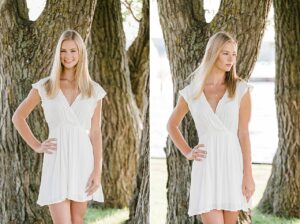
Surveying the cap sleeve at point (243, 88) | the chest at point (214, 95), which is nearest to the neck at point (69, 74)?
the chest at point (214, 95)

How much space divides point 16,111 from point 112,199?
90 cm

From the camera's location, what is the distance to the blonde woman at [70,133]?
11.1 feet

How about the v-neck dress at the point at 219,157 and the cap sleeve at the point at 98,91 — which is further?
the cap sleeve at the point at 98,91

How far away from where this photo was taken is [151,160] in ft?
12.8

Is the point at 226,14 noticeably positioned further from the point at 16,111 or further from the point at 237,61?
the point at 16,111

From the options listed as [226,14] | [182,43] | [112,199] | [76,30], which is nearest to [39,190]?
[112,199]

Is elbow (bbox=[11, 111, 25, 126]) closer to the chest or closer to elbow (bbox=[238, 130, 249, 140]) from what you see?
the chest

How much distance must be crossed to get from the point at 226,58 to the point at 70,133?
0.96 meters

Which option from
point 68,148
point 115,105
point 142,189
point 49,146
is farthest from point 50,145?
point 142,189

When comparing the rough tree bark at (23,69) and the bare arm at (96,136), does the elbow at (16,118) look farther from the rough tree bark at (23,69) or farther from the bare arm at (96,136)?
the bare arm at (96,136)

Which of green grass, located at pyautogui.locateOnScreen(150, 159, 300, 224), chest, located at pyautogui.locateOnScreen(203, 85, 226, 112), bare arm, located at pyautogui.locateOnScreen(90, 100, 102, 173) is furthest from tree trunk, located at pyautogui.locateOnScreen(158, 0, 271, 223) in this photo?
bare arm, located at pyautogui.locateOnScreen(90, 100, 102, 173)

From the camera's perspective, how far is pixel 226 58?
3281 millimetres

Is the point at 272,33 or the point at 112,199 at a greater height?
the point at 272,33

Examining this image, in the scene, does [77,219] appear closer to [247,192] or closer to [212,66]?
[247,192]
